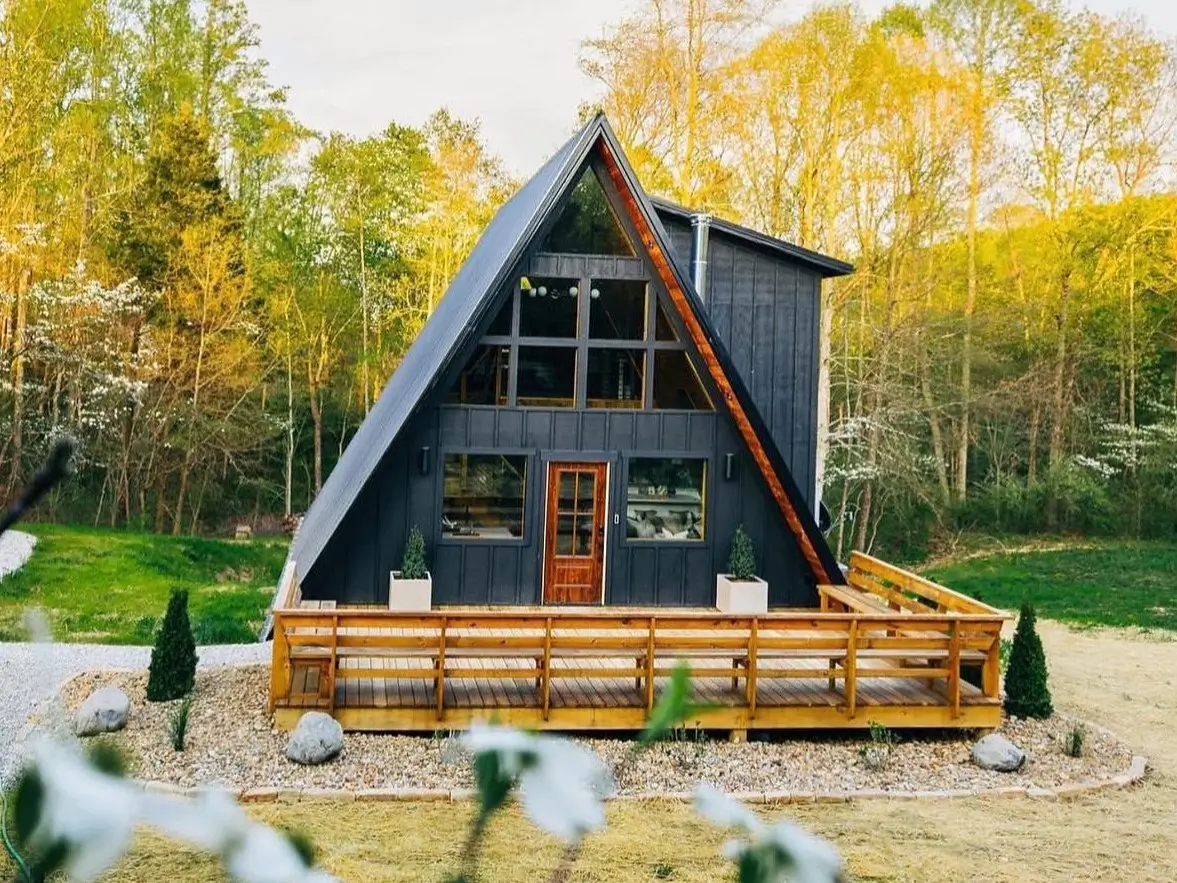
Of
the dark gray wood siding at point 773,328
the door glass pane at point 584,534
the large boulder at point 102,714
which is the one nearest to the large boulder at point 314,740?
the large boulder at point 102,714

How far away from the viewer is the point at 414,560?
10969 mm

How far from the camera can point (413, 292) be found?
96.4 ft

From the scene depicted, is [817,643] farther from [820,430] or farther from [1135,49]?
[1135,49]

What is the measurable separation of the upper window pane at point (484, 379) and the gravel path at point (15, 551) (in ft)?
22.9

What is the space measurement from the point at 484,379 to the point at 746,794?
5.33 m

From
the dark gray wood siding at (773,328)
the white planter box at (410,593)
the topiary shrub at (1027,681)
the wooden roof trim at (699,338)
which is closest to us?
the topiary shrub at (1027,681)

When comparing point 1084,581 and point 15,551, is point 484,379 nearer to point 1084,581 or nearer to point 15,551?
point 15,551

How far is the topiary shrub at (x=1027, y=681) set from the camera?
9688mm

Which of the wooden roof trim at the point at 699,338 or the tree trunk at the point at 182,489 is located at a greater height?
the wooden roof trim at the point at 699,338

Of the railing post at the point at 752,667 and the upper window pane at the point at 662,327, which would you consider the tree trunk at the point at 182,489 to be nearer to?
the upper window pane at the point at 662,327

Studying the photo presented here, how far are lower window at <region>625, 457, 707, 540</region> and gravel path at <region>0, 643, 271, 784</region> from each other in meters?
4.01

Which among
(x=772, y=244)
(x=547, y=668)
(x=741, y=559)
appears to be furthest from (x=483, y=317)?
(x=547, y=668)

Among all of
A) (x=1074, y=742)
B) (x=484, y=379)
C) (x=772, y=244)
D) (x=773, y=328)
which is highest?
(x=772, y=244)

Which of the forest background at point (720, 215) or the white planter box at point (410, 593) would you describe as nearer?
the white planter box at point (410, 593)
